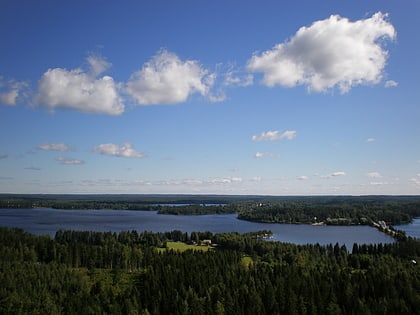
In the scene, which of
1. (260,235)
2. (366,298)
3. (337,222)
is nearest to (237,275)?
(366,298)

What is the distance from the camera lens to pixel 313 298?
45.5 meters

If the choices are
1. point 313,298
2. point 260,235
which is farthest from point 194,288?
point 260,235

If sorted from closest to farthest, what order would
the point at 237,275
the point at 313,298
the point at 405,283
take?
the point at 313,298
the point at 405,283
the point at 237,275

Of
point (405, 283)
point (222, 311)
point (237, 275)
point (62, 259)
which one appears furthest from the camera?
point (62, 259)

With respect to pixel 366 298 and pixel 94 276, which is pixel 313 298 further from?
pixel 94 276

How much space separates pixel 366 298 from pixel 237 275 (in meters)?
17.1

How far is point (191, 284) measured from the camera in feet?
175

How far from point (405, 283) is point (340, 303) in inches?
372

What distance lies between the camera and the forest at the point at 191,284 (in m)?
44.1

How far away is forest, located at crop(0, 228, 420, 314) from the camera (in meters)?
44.1

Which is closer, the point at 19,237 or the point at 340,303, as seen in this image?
the point at 340,303

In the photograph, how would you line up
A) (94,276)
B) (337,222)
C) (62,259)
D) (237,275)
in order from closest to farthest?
(237,275) → (94,276) → (62,259) → (337,222)

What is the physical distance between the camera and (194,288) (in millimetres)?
52219

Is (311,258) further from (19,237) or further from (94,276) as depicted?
(19,237)
